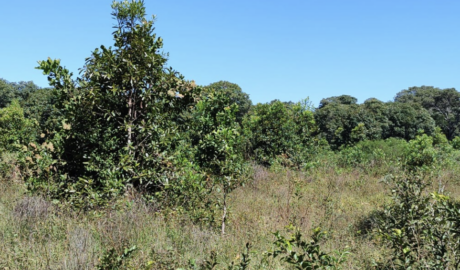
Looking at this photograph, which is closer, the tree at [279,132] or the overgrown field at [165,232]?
the overgrown field at [165,232]

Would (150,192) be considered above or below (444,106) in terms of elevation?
below

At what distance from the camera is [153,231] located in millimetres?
4344

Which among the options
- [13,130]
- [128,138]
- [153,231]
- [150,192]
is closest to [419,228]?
[153,231]

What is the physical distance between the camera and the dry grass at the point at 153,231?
11.4 feet

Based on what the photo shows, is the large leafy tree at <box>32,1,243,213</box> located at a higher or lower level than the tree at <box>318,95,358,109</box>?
lower

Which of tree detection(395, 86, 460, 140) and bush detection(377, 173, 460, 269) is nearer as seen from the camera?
→ bush detection(377, 173, 460, 269)

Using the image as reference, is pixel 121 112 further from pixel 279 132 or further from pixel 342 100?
pixel 342 100

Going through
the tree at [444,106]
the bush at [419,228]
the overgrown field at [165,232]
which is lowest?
the overgrown field at [165,232]

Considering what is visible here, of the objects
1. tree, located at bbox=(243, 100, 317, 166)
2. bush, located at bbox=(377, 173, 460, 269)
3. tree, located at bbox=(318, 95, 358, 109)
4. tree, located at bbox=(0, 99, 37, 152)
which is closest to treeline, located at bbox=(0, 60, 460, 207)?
bush, located at bbox=(377, 173, 460, 269)

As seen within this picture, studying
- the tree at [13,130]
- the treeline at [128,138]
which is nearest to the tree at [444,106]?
the tree at [13,130]

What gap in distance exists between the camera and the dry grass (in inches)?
137

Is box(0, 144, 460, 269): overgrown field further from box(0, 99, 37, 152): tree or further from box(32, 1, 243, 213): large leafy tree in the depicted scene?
box(0, 99, 37, 152): tree

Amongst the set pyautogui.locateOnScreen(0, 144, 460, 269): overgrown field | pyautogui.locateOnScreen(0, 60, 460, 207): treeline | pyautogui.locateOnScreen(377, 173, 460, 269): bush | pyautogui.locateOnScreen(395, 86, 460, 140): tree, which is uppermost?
pyautogui.locateOnScreen(395, 86, 460, 140): tree

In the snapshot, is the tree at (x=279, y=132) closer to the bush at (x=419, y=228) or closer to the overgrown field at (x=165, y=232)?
the overgrown field at (x=165, y=232)
